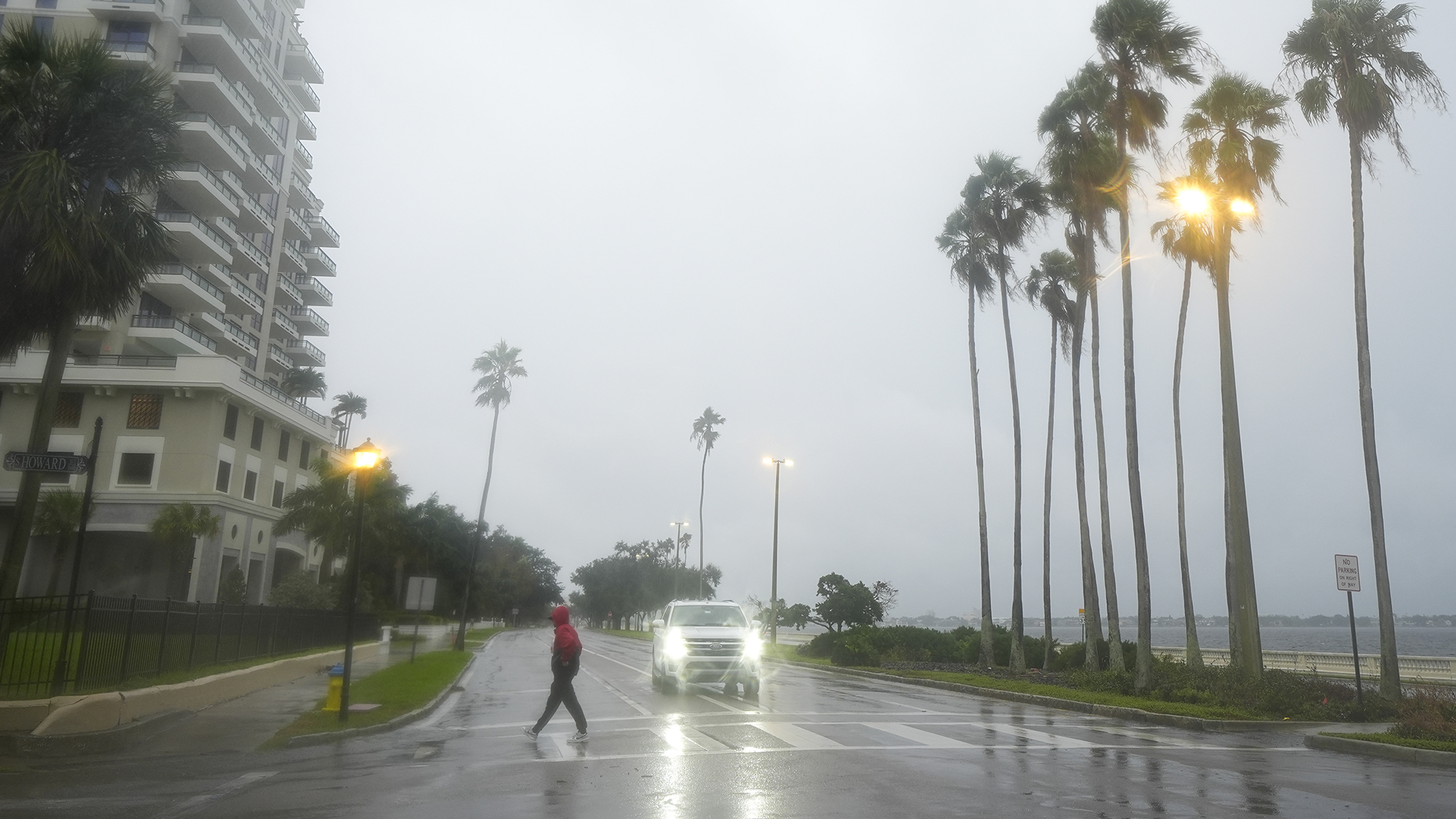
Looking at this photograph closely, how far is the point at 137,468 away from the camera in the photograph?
138 feet

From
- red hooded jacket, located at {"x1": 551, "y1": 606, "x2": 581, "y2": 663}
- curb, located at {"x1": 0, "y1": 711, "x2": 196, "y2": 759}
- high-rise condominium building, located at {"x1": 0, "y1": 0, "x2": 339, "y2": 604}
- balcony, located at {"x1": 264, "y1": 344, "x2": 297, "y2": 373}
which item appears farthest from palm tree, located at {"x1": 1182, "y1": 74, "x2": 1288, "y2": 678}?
balcony, located at {"x1": 264, "y1": 344, "x2": 297, "y2": 373}

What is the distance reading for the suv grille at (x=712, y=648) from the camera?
786 inches

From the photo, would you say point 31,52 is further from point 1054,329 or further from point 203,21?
point 203,21

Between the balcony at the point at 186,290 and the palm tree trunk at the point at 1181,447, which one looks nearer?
the palm tree trunk at the point at 1181,447

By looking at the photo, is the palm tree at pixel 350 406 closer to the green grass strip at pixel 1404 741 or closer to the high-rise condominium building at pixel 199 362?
the high-rise condominium building at pixel 199 362

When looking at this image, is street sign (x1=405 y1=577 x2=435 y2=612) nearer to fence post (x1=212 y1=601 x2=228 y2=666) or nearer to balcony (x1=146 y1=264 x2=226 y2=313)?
fence post (x1=212 y1=601 x2=228 y2=666)

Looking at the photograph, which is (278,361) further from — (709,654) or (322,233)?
(709,654)

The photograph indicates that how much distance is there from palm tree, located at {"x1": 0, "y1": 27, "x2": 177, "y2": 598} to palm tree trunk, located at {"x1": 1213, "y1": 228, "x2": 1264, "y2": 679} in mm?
21569

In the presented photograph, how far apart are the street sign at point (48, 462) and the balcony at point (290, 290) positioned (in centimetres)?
5052

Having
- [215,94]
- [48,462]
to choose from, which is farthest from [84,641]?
[215,94]

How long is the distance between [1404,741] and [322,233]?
65778 mm

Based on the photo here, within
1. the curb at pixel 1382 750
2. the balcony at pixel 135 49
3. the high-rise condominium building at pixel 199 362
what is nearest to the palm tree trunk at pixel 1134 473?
the curb at pixel 1382 750

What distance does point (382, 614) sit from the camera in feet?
229

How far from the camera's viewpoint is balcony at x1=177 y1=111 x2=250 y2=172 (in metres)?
45.6
